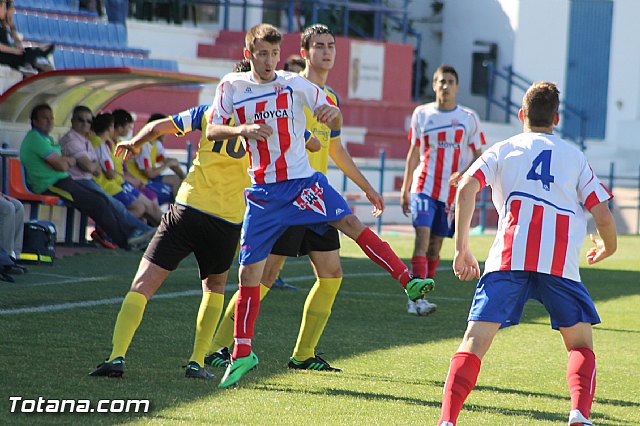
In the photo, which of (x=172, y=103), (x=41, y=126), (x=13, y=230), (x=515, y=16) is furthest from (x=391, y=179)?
(x=13, y=230)

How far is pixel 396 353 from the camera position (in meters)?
8.05

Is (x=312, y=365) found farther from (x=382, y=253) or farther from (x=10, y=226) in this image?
(x=10, y=226)

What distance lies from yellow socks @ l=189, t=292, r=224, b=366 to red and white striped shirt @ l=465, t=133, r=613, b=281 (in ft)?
6.49

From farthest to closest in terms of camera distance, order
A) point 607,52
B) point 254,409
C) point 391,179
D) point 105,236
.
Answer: point 607,52
point 391,179
point 105,236
point 254,409

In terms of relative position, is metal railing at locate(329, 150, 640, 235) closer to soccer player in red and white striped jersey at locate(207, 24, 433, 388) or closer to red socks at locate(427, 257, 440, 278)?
red socks at locate(427, 257, 440, 278)

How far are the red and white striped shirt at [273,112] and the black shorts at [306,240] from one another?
66cm

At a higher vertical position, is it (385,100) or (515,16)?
(515,16)

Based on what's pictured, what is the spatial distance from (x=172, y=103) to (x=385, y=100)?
5.67 metres

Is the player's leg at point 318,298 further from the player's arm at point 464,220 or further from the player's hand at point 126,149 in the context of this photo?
the player's arm at point 464,220

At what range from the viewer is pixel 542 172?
542 centimetres

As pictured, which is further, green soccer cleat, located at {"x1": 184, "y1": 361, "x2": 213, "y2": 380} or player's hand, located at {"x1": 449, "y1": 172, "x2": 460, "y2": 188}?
player's hand, located at {"x1": 449, "y1": 172, "x2": 460, "y2": 188}

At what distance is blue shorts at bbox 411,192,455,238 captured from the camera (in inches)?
429

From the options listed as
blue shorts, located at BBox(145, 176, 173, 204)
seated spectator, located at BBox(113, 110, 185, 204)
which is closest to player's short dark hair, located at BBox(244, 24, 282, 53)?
seated spectator, located at BBox(113, 110, 185, 204)

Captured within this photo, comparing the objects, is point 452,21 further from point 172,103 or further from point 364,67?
point 172,103
